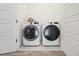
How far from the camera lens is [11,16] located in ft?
6.89

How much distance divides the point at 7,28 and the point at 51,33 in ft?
3.89

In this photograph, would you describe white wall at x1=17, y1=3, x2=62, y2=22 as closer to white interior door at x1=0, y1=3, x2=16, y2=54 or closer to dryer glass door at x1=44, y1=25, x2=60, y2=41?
dryer glass door at x1=44, y1=25, x2=60, y2=41

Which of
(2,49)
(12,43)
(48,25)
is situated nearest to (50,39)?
(48,25)

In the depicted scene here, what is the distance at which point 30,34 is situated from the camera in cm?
272

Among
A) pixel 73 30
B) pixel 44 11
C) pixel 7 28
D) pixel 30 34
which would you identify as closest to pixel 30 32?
pixel 30 34

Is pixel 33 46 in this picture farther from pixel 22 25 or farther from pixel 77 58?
pixel 77 58

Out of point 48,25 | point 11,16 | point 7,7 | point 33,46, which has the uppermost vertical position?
point 7,7

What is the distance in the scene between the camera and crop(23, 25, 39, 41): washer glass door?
Answer: 271 cm

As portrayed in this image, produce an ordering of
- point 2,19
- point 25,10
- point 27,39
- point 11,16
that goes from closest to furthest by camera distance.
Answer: point 2,19 → point 11,16 → point 27,39 → point 25,10

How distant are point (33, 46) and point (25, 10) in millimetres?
1164

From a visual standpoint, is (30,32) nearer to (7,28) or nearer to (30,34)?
(30,34)

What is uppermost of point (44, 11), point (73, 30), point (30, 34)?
point (44, 11)

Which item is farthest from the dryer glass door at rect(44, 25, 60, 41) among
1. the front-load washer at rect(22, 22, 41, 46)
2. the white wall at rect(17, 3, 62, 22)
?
the white wall at rect(17, 3, 62, 22)

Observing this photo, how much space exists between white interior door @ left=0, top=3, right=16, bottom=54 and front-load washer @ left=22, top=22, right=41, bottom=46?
0.57 m
